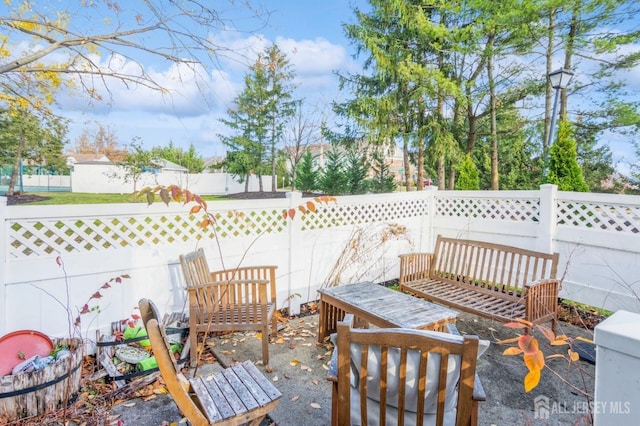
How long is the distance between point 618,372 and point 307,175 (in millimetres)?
13454

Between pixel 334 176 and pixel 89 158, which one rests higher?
pixel 89 158

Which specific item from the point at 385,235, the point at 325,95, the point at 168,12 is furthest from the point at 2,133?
the point at 385,235

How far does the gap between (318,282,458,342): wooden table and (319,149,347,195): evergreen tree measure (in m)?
9.59

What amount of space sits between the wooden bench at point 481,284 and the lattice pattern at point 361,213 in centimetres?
102

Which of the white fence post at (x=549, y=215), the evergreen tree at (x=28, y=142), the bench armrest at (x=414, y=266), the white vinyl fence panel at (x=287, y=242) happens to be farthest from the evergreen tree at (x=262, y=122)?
the white fence post at (x=549, y=215)

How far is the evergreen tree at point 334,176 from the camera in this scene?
12750 millimetres

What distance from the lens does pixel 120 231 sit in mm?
3135

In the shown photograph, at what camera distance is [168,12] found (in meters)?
3.59

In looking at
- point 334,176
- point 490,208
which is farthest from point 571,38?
point 334,176

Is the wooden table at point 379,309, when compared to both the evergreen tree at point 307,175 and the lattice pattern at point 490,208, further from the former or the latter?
the evergreen tree at point 307,175

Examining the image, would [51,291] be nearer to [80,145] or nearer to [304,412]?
[304,412]

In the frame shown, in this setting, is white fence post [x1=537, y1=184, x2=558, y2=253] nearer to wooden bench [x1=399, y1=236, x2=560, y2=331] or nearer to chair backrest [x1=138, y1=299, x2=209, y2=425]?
wooden bench [x1=399, y1=236, x2=560, y2=331]

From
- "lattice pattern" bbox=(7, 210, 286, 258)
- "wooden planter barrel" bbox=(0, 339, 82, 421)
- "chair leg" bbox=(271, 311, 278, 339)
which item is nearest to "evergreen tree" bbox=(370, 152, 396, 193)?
"lattice pattern" bbox=(7, 210, 286, 258)

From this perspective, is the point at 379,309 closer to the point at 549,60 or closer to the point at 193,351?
the point at 193,351
